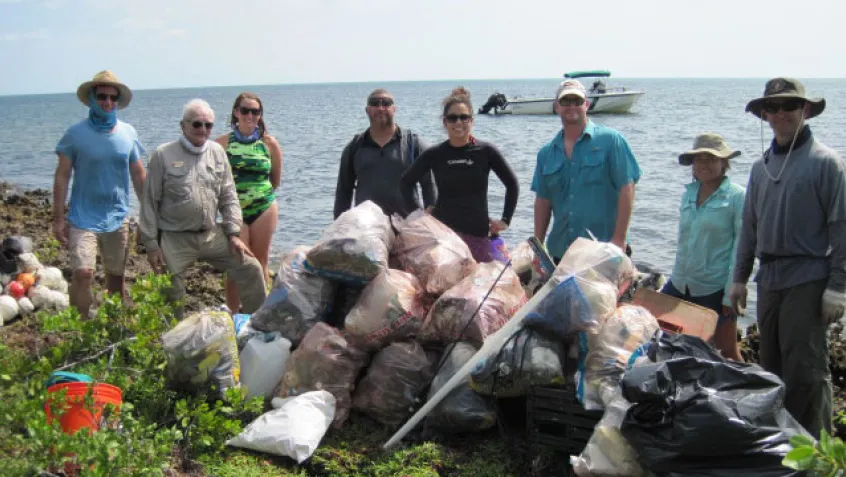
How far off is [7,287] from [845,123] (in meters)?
35.5

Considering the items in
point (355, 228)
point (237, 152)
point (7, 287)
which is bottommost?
point (7, 287)

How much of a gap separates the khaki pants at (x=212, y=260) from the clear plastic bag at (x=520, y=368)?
7.32 ft

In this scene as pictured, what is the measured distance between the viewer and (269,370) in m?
4.40

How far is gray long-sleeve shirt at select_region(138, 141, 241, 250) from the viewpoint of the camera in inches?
198

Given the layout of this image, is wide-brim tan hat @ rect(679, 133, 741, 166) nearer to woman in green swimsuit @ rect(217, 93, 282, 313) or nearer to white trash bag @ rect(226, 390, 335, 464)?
white trash bag @ rect(226, 390, 335, 464)

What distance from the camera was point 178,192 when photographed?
5059 mm

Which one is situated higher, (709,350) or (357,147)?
(357,147)

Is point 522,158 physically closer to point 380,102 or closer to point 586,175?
point 380,102

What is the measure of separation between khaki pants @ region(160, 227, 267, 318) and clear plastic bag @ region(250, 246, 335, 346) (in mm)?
713

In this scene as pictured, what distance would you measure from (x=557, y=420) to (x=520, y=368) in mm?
326

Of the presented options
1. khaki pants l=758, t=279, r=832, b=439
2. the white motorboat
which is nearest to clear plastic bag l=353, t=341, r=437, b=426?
khaki pants l=758, t=279, r=832, b=439

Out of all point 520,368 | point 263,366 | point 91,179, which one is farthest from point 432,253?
point 91,179

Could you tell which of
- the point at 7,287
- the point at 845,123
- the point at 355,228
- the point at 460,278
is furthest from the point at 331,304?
the point at 845,123

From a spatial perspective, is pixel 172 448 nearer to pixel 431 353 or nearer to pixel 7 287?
pixel 431 353
